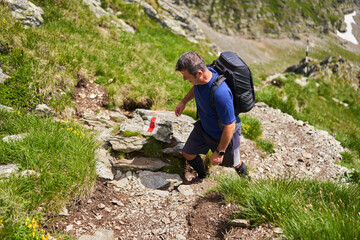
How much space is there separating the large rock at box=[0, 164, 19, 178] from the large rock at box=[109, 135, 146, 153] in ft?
6.96

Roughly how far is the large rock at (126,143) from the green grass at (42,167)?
31.1 inches

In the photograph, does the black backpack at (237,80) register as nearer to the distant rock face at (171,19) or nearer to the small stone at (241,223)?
the small stone at (241,223)

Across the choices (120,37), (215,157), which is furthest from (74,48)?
(215,157)

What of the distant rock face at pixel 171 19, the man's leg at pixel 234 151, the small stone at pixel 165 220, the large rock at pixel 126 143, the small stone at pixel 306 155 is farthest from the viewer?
the distant rock face at pixel 171 19

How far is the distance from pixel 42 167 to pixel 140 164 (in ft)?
7.28

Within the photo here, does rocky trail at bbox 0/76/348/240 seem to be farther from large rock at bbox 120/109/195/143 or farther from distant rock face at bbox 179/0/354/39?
distant rock face at bbox 179/0/354/39

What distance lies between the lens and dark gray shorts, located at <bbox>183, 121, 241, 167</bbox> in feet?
14.1

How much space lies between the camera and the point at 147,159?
221 inches

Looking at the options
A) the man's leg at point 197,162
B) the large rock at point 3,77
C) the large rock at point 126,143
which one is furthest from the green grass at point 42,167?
the man's leg at point 197,162

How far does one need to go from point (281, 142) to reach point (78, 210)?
6.75 meters

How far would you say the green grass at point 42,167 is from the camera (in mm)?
3008

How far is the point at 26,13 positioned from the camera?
8.47m

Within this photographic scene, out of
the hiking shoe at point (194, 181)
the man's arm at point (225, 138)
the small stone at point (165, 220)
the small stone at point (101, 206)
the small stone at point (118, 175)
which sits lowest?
the small stone at point (118, 175)

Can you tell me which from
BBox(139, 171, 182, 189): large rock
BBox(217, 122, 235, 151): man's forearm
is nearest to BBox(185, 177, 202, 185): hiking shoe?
BBox(139, 171, 182, 189): large rock
